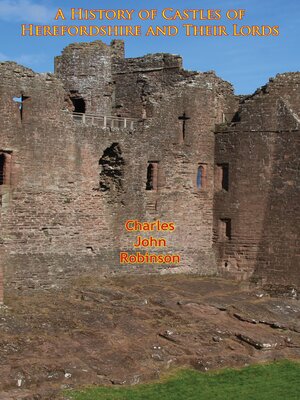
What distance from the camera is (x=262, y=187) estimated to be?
2486cm

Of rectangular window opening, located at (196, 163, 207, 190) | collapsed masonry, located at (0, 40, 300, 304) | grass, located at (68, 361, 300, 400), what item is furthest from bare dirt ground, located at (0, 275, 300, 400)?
rectangular window opening, located at (196, 163, 207, 190)

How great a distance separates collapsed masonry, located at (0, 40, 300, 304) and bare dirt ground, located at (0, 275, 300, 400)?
157 cm

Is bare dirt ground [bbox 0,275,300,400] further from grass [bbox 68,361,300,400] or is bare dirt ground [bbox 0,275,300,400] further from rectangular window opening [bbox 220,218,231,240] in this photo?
rectangular window opening [bbox 220,218,231,240]

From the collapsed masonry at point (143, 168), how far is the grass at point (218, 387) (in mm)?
7270

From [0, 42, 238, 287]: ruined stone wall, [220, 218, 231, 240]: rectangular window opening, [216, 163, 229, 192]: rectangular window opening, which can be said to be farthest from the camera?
[216, 163, 229, 192]: rectangular window opening

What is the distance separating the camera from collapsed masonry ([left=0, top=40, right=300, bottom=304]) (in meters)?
21.1

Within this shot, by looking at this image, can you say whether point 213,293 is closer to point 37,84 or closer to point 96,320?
point 96,320

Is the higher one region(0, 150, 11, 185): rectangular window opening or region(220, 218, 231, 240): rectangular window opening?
region(0, 150, 11, 185): rectangular window opening

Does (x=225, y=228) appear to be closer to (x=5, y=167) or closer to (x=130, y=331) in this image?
(x=5, y=167)

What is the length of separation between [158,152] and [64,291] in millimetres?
6342

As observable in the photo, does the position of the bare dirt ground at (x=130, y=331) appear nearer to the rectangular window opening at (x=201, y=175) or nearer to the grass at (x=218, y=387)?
the grass at (x=218, y=387)

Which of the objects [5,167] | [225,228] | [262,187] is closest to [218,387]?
[5,167]

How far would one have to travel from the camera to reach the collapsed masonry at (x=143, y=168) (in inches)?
831

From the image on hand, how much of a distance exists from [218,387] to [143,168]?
35.0ft
